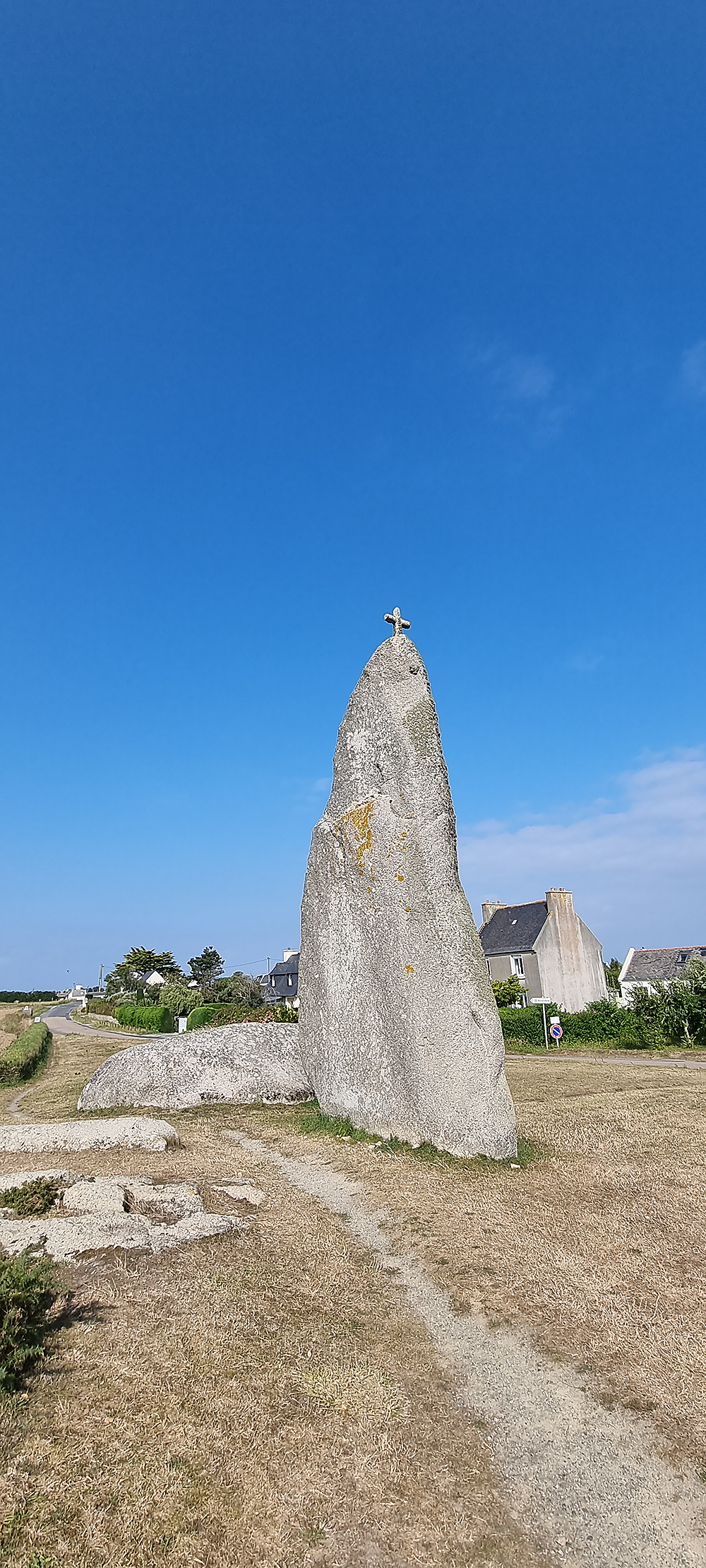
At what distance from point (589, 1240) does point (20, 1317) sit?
16.2 feet

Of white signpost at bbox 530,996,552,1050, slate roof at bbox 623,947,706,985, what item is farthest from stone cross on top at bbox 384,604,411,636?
slate roof at bbox 623,947,706,985

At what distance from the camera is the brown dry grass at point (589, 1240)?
16.8 ft

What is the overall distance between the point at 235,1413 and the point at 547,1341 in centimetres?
223

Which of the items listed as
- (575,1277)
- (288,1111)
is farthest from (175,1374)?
(288,1111)

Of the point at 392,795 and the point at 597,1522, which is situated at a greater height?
the point at 392,795

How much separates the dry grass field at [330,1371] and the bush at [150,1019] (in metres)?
35.2

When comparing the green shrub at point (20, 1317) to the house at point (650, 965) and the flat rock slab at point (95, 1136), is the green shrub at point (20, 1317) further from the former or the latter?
the house at point (650, 965)

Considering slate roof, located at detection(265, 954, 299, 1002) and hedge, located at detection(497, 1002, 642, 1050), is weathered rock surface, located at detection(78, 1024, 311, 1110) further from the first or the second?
slate roof, located at detection(265, 954, 299, 1002)

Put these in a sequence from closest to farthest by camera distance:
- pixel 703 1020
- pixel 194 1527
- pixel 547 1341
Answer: pixel 194 1527, pixel 547 1341, pixel 703 1020

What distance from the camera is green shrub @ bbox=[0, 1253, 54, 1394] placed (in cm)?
470

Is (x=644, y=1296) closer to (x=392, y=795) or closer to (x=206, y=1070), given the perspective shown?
(x=392, y=795)

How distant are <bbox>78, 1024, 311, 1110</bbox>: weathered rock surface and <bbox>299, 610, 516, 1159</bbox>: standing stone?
1.58 m

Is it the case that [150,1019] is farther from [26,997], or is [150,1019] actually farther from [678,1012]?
[26,997]

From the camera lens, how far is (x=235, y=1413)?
14.8 ft
